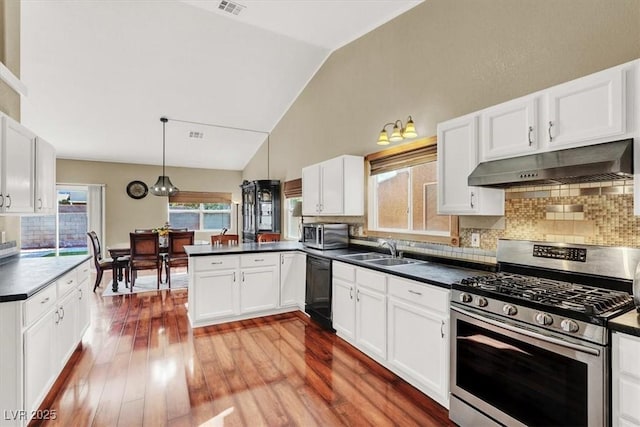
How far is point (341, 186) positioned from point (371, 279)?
147 cm

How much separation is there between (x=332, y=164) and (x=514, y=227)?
2299mm

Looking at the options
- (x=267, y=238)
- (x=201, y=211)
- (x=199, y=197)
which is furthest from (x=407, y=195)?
(x=201, y=211)

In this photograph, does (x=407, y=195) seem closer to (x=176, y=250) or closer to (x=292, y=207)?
(x=292, y=207)

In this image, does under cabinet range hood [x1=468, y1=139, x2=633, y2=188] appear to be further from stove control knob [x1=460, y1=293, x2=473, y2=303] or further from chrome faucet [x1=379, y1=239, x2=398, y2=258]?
chrome faucet [x1=379, y1=239, x2=398, y2=258]

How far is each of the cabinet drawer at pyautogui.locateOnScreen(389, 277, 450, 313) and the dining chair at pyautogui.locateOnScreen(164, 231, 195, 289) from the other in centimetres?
428

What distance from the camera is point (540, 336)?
5.13 ft

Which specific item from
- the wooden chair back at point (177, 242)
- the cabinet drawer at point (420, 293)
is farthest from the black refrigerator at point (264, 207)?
the cabinet drawer at point (420, 293)

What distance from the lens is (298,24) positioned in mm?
3818

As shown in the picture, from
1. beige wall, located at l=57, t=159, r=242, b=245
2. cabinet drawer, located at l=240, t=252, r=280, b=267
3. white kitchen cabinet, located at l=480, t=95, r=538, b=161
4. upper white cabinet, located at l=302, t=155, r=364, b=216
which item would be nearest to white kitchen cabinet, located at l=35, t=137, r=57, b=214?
cabinet drawer, located at l=240, t=252, r=280, b=267

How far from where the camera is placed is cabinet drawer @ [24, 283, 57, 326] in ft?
6.14

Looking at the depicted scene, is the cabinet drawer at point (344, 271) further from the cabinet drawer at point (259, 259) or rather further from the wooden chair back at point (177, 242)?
the wooden chair back at point (177, 242)

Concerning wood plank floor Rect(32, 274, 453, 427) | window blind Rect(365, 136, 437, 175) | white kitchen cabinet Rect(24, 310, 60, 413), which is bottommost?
wood plank floor Rect(32, 274, 453, 427)

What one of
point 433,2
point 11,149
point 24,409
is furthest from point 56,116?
point 433,2

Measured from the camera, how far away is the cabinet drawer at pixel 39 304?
6.14ft
